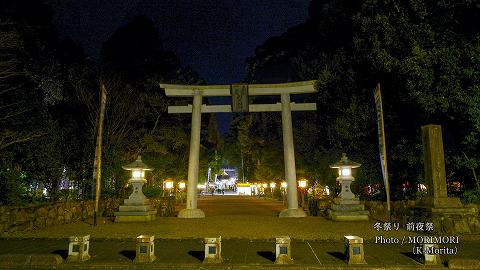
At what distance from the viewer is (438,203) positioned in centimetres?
1198

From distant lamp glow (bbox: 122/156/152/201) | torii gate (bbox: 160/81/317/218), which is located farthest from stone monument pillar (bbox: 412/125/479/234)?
distant lamp glow (bbox: 122/156/152/201)

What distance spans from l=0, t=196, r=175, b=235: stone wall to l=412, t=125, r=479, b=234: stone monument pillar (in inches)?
538

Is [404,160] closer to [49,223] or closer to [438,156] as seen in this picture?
[438,156]

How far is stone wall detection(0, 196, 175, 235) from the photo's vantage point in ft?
40.5

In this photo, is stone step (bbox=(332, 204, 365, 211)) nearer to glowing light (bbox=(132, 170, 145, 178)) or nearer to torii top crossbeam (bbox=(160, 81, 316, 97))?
torii top crossbeam (bbox=(160, 81, 316, 97))

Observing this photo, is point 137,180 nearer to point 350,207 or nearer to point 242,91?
point 242,91

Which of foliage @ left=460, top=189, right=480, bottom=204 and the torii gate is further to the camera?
the torii gate

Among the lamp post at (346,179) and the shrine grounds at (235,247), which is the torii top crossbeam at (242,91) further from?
the shrine grounds at (235,247)

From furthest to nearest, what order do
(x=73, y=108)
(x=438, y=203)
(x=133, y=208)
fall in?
1. (x=73, y=108)
2. (x=133, y=208)
3. (x=438, y=203)

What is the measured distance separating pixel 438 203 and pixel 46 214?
14.2 metres

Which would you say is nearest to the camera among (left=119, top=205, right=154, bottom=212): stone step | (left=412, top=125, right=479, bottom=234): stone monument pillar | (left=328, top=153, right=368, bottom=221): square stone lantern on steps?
(left=412, top=125, right=479, bottom=234): stone monument pillar

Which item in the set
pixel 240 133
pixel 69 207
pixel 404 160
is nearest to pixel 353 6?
pixel 404 160

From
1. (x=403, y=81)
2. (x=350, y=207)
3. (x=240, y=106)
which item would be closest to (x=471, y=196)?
(x=350, y=207)

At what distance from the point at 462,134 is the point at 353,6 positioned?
9047mm
